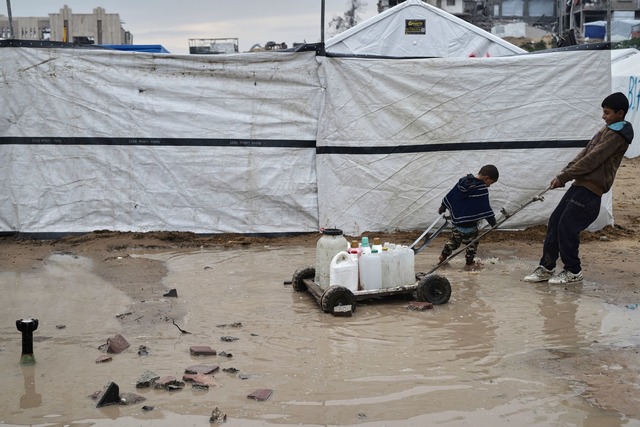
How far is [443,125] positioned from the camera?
9.68 m

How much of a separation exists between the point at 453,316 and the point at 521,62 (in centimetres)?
441

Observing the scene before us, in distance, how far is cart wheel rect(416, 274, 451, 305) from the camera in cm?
662

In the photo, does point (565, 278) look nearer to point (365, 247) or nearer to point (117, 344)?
point (365, 247)

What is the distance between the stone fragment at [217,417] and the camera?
13.9 ft

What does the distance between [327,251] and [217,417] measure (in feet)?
8.71

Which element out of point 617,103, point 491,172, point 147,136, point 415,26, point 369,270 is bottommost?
point 369,270

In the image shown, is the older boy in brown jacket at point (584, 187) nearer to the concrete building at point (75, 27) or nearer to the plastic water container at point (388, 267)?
the plastic water container at point (388, 267)

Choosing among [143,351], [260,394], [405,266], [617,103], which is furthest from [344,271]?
[617,103]

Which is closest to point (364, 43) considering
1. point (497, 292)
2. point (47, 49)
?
point (47, 49)

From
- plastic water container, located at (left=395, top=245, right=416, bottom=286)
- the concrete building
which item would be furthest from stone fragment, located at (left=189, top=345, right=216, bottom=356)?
the concrete building

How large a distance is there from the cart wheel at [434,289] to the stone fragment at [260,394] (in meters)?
2.34

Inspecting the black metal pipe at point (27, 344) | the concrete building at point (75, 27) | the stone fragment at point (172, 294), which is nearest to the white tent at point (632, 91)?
the concrete building at point (75, 27)

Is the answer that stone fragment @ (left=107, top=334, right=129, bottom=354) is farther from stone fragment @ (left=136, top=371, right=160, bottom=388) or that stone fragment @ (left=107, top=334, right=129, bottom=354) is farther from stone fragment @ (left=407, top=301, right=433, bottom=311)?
stone fragment @ (left=407, top=301, right=433, bottom=311)

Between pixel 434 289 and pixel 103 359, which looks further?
pixel 434 289
